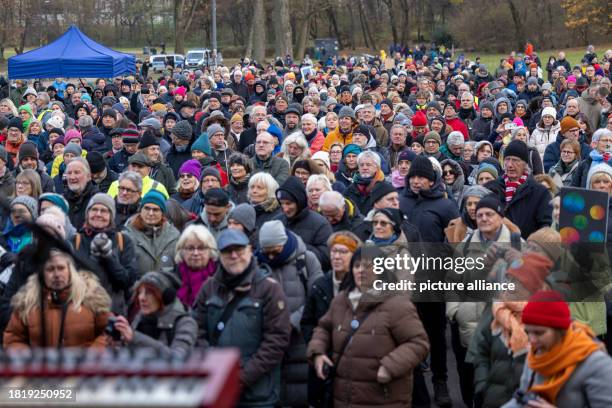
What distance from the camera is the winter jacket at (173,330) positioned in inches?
199

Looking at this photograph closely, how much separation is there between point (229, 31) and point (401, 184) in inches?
3389

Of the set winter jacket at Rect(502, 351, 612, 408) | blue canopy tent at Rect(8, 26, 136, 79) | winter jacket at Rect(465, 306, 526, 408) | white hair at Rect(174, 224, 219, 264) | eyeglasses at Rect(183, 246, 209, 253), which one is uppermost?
blue canopy tent at Rect(8, 26, 136, 79)

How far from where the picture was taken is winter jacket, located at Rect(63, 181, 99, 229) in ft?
26.3

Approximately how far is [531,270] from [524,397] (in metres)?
1.45

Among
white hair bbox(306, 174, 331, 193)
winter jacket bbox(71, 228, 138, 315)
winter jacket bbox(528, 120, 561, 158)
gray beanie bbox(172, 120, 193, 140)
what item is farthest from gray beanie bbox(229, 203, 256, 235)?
winter jacket bbox(528, 120, 561, 158)

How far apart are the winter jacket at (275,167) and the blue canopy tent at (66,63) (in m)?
12.9

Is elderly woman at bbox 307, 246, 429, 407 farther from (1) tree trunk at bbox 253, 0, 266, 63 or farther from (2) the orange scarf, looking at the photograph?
(1) tree trunk at bbox 253, 0, 266, 63

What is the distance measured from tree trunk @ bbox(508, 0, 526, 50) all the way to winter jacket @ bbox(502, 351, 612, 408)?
212 ft

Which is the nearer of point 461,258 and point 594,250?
point 594,250

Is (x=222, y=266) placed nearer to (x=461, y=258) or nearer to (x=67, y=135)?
(x=461, y=258)

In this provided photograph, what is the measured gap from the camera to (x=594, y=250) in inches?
235

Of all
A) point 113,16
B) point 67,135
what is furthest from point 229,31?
point 67,135

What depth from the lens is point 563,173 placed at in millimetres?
10250

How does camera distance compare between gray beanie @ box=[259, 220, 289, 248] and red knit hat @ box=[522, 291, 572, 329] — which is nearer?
red knit hat @ box=[522, 291, 572, 329]
